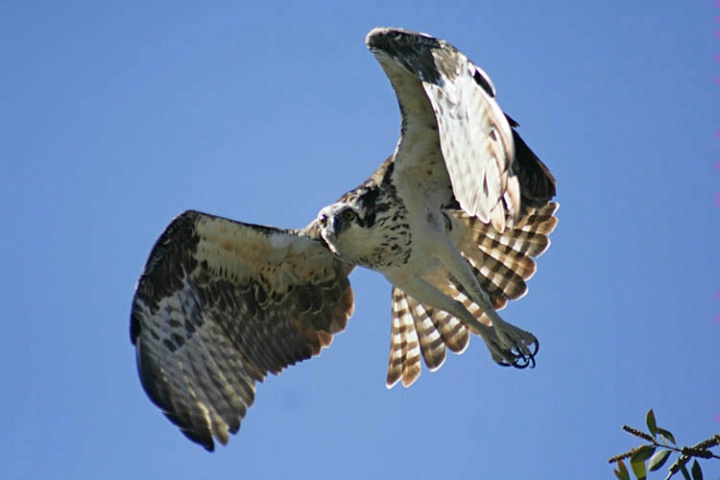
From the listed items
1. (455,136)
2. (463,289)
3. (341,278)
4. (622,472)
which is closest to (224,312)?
(341,278)

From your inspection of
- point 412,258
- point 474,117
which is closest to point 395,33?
point 474,117

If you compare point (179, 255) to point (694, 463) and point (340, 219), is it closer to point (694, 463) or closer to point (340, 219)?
point (340, 219)

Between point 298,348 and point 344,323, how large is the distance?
374mm

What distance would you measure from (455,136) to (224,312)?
9.00 feet

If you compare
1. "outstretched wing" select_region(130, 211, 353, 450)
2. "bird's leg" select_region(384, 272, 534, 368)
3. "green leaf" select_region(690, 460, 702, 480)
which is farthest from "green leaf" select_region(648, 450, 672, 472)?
"outstretched wing" select_region(130, 211, 353, 450)

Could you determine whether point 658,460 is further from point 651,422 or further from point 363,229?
point 363,229

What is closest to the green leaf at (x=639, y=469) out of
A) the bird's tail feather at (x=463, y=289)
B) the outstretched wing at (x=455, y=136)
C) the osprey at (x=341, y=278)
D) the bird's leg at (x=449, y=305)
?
the outstretched wing at (x=455, y=136)

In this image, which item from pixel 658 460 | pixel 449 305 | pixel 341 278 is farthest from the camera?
pixel 341 278

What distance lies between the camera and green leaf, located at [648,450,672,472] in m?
4.57

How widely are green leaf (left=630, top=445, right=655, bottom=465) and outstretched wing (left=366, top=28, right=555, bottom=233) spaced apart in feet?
3.74

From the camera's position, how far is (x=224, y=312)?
7.65 meters

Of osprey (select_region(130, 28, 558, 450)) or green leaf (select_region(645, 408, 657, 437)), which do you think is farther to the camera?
osprey (select_region(130, 28, 558, 450))

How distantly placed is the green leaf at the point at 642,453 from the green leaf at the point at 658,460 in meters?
0.02

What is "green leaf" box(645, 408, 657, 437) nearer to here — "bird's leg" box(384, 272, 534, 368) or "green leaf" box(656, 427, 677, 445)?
"green leaf" box(656, 427, 677, 445)
